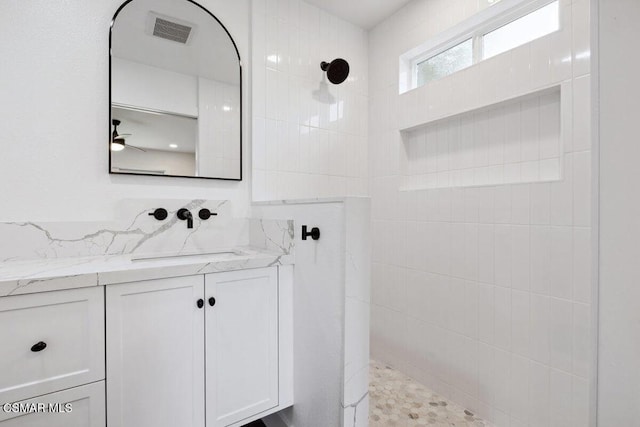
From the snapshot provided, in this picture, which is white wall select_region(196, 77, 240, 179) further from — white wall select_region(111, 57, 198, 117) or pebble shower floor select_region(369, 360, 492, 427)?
pebble shower floor select_region(369, 360, 492, 427)

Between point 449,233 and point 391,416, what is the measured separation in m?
1.08

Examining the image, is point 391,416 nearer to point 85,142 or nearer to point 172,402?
point 172,402

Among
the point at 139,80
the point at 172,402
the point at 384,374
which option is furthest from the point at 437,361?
the point at 139,80

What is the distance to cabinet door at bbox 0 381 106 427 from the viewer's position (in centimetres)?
96

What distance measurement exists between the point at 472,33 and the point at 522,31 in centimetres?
29

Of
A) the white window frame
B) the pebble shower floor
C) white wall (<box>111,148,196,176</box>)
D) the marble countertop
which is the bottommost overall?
the pebble shower floor

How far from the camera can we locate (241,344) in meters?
1.35

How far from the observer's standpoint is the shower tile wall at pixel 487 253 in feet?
4.40

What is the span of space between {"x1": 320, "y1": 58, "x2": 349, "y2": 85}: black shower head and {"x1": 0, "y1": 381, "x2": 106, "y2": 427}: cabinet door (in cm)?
206

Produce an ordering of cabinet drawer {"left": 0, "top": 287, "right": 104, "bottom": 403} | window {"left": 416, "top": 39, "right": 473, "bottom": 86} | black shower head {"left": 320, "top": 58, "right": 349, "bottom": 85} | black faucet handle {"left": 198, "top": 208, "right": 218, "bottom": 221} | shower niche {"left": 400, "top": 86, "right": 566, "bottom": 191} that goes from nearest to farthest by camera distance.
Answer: cabinet drawer {"left": 0, "top": 287, "right": 104, "bottom": 403}, shower niche {"left": 400, "top": 86, "right": 566, "bottom": 191}, black faucet handle {"left": 198, "top": 208, "right": 218, "bottom": 221}, window {"left": 416, "top": 39, "right": 473, "bottom": 86}, black shower head {"left": 320, "top": 58, "right": 349, "bottom": 85}

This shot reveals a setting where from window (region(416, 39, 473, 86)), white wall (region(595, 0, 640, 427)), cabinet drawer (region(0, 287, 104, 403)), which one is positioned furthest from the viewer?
window (region(416, 39, 473, 86))

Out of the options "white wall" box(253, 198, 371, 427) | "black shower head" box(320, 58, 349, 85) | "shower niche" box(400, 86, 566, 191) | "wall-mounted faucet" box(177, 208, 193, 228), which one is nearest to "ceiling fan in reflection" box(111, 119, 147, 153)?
"wall-mounted faucet" box(177, 208, 193, 228)

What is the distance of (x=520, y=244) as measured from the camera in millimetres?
1524

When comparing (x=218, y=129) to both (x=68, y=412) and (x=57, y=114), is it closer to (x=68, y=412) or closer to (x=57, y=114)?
(x=57, y=114)
